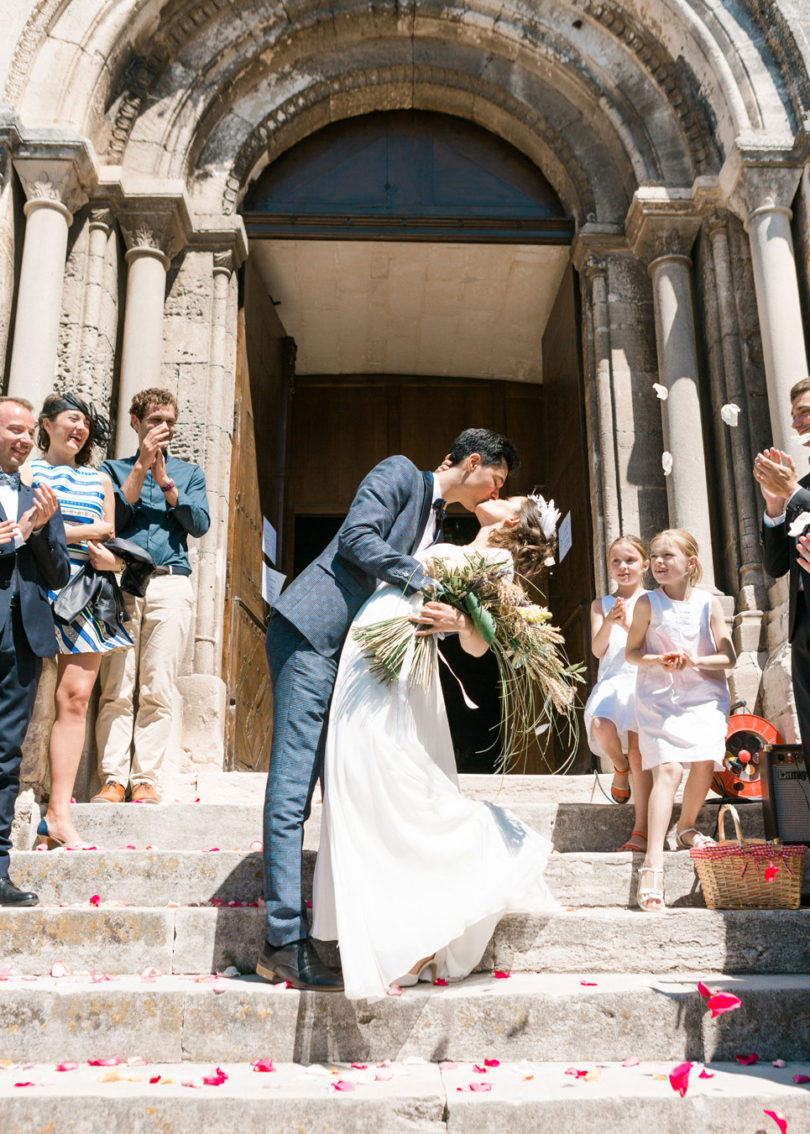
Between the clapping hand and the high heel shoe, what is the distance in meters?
1.24

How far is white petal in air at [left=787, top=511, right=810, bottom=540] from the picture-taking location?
3.37 m

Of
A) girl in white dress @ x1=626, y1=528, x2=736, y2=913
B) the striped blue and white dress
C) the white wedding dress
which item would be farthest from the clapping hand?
girl in white dress @ x1=626, y1=528, x2=736, y2=913

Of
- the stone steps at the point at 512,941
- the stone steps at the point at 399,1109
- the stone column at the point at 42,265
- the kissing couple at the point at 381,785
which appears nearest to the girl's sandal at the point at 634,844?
the stone steps at the point at 512,941

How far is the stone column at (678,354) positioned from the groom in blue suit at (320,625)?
3.35 m

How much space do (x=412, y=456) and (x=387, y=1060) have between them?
29.5ft

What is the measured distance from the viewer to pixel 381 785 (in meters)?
2.94

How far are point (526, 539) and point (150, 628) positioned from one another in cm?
253

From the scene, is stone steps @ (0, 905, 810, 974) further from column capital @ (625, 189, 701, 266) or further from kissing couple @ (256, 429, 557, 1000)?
column capital @ (625, 189, 701, 266)

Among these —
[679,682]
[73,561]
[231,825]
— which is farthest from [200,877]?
[679,682]

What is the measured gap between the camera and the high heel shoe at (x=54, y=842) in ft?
13.2

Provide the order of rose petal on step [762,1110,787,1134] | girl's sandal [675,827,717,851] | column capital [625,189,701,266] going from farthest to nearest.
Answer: column capital [625,189,701,266]
girl's sandal [675,827,717,851]
rose petal on step [762,1110,787,1134]

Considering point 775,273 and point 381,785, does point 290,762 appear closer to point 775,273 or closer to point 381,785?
point 381,785

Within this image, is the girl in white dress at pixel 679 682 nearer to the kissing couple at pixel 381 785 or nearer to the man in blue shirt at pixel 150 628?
the kissing couple at pixel 381 785

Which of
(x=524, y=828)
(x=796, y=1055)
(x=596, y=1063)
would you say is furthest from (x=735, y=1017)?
(x=524, y=828)
